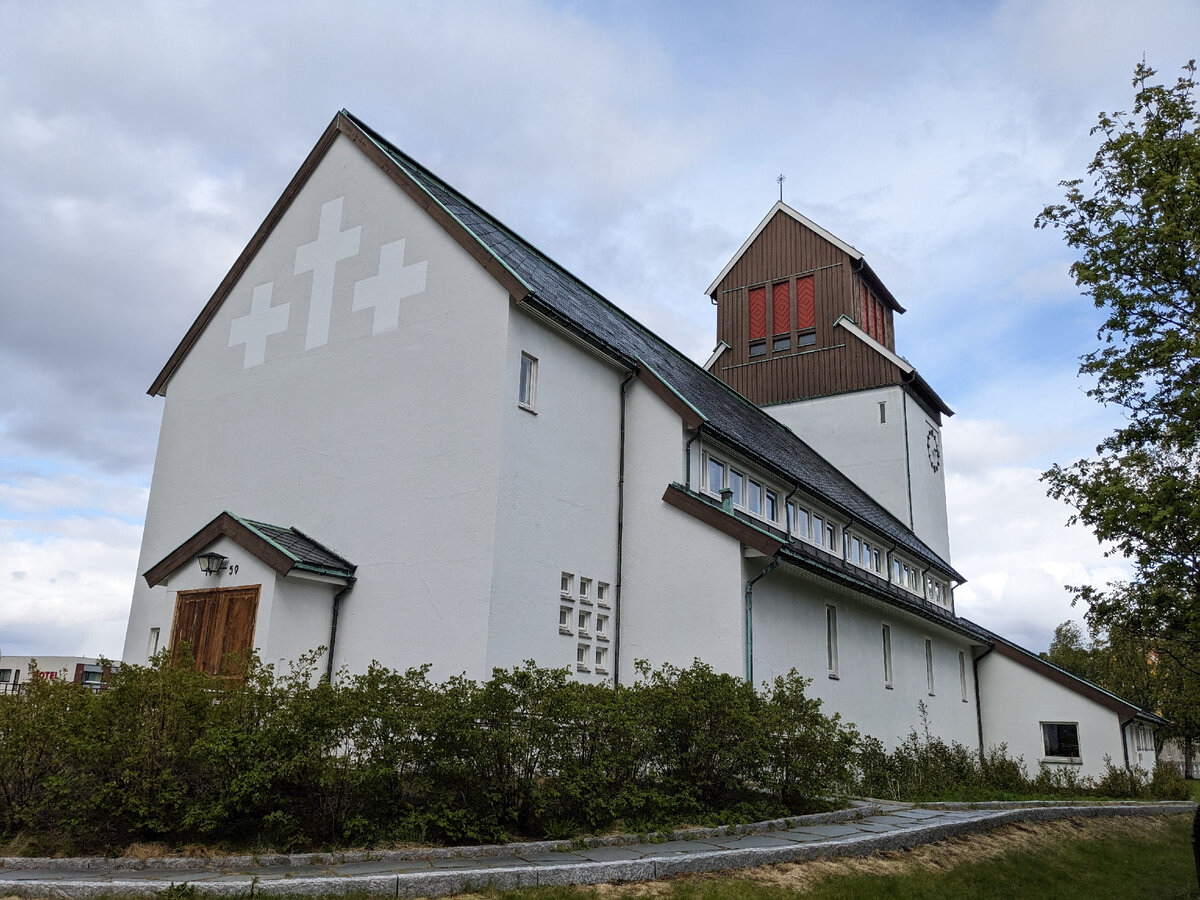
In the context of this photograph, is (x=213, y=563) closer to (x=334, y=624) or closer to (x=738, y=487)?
(x=334, y=624)

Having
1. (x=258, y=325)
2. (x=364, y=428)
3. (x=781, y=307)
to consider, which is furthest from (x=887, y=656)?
(x=781, y=307)

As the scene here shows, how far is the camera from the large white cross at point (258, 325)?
784 inches

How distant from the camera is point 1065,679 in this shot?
31.5 meters

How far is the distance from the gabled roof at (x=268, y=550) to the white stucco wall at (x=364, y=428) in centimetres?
32

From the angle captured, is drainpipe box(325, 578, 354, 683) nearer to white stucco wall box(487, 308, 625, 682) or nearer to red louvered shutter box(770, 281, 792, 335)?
white stucco wall box(487, 308, 625, 682)

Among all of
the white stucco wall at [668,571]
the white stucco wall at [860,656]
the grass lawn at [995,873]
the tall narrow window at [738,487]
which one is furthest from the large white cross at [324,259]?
the grass lawn at [995,873]

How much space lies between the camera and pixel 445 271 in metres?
17.4

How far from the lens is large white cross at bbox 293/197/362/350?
19047 mm

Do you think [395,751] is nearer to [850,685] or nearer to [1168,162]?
[850,685]

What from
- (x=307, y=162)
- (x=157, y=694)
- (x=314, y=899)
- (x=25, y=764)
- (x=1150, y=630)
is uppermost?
(x=307, y=162)

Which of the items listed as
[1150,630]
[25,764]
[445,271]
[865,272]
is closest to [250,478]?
[445,271]

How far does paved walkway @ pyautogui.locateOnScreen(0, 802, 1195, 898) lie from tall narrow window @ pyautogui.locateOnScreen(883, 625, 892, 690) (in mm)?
12763

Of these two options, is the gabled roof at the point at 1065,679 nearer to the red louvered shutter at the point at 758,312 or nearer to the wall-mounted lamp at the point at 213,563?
the red louvered shutter at the point at 758,312

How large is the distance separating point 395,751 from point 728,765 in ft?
14.5
